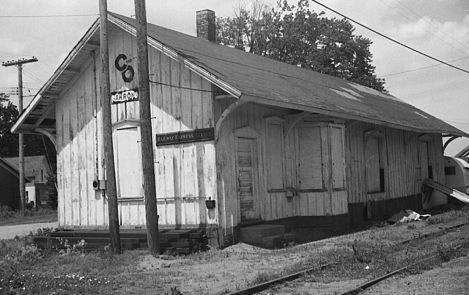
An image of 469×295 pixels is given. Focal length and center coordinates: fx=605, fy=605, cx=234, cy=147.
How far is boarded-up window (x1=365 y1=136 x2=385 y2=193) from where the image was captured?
71.5 feet

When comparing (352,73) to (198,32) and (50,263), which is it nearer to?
(198,32)

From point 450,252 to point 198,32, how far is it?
43.3ft

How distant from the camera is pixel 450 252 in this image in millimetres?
11500

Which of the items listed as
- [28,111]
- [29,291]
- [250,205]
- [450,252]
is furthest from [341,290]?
[28,111]

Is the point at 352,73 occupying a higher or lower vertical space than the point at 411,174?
higher

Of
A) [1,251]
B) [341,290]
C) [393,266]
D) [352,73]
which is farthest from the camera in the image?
[352,73]

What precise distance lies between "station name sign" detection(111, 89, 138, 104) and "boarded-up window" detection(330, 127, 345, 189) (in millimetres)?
5630

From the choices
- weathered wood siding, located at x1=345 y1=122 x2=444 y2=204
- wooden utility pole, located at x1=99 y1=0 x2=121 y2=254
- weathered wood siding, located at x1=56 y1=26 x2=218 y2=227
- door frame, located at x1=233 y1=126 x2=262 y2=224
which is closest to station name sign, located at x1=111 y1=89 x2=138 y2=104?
weathered wood siding, located at x1=56 y1=26 x2=218 y2=227

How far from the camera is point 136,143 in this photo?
52.4 feet

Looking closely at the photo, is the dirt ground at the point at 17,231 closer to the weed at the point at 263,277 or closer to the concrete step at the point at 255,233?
the concrete step at the point at 255,233

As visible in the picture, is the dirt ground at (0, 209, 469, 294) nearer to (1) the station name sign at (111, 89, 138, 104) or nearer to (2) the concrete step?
(2) the concrete step

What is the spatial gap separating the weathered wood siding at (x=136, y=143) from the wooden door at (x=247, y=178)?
1.03 meters

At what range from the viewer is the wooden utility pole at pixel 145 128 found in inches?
514

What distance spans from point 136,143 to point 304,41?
33.0m
